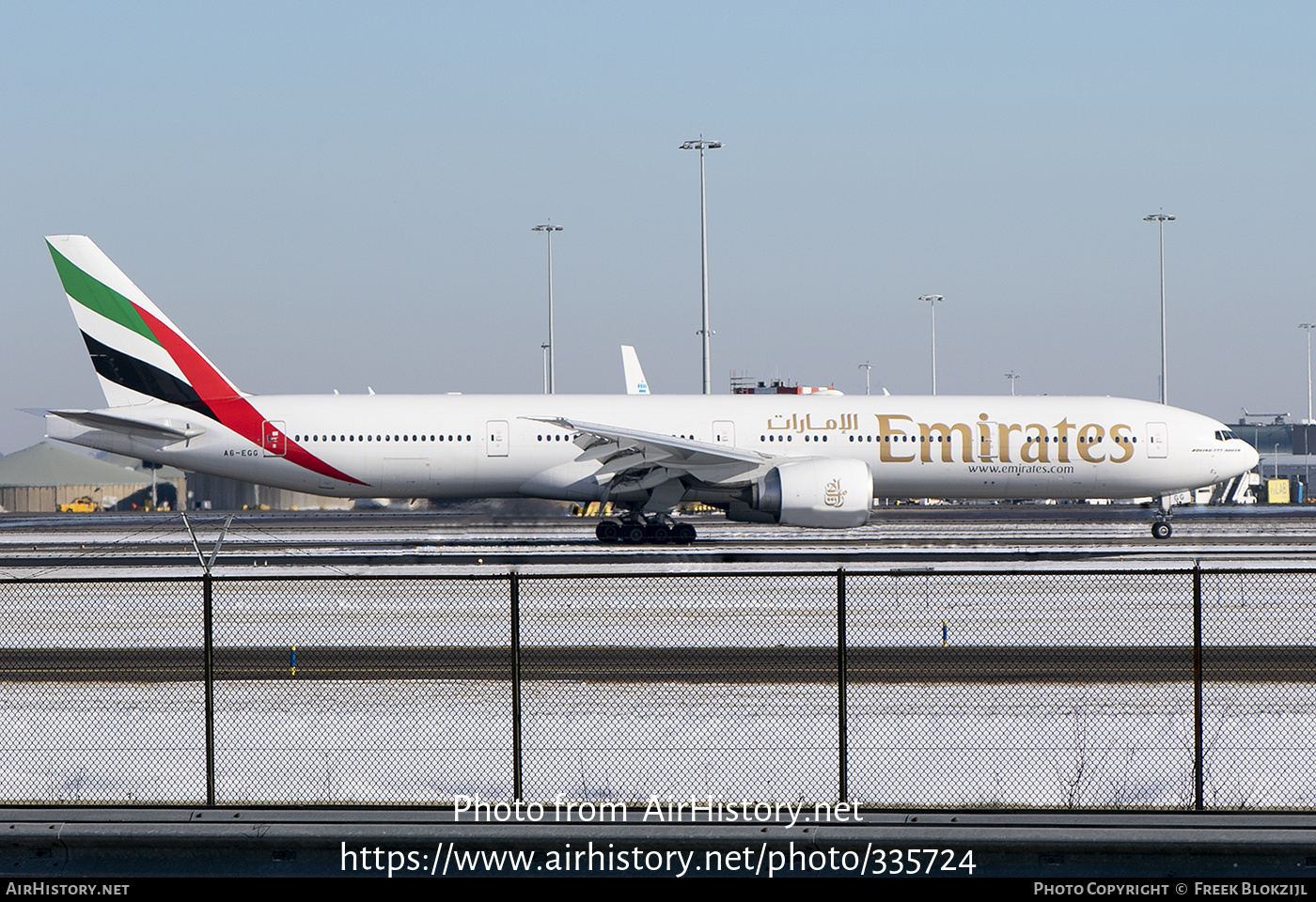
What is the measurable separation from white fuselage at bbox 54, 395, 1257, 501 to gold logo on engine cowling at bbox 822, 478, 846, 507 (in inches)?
121

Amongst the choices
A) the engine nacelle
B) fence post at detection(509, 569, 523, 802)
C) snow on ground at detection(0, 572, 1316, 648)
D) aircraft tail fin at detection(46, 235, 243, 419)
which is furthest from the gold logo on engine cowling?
fence post at detection(509, 569, 523, 802)

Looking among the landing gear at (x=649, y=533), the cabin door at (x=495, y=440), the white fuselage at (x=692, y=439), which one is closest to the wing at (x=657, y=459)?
the white fuselage at (x=692, y=439)

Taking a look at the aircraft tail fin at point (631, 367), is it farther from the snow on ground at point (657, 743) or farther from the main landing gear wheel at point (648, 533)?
the snow on ground at point (657, 743)

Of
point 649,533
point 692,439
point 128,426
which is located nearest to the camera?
point 128,426

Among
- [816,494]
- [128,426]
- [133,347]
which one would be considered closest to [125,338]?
[133,347]

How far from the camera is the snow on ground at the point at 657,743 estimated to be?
985 cm

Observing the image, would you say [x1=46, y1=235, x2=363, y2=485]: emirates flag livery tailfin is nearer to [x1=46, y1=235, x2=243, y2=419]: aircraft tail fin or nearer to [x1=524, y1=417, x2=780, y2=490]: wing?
[x1=46, y1=235, x2=243, y2=419]: aircraft tail fin

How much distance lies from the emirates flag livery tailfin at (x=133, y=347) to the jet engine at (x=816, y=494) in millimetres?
11663

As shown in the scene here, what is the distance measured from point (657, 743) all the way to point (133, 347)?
28.9 metres

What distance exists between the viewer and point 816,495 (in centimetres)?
3172

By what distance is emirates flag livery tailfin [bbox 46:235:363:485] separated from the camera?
3488 cm

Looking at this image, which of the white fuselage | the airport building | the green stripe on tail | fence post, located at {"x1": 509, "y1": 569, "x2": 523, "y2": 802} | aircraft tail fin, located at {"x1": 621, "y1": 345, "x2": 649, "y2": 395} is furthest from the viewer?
the airport building

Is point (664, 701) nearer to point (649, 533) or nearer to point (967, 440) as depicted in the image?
point (649, 533)

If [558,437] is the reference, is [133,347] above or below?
above
